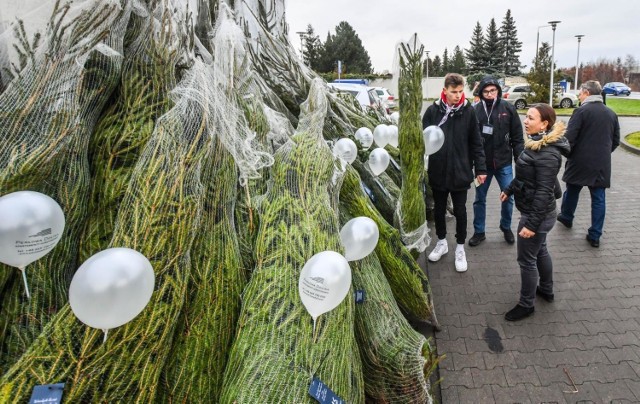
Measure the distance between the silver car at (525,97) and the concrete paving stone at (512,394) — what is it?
2289cm

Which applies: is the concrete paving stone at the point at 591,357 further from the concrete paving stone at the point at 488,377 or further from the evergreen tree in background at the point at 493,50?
the evergreen tree in background at the point at 493,50

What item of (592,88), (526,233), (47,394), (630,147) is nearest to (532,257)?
(526,233)

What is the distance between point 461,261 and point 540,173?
148 cm

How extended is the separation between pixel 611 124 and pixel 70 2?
538 cm

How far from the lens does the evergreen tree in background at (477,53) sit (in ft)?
141

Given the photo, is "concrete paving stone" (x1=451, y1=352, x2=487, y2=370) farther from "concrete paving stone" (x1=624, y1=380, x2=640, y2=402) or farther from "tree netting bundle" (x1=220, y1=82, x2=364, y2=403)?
"tree netting bundle" (x1=220, y1=82, x2=364, y2=403)

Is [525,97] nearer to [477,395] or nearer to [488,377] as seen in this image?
[488,377]

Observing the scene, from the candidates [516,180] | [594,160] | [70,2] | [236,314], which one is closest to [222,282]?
[236,314]

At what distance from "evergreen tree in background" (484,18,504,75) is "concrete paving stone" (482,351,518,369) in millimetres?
44652

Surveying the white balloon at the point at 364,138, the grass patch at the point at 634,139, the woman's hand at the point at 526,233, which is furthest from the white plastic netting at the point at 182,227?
the grass patch at the point at 634,139

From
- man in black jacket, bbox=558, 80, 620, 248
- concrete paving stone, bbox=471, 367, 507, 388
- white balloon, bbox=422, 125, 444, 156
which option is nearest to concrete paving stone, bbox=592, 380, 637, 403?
concrete paving stone, bbox=471, 367, 507, 388

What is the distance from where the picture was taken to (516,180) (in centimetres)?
335

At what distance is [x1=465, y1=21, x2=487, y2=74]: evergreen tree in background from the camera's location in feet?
141

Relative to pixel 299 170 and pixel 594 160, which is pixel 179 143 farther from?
pixel 594 160
